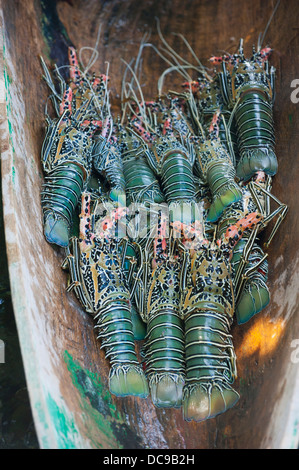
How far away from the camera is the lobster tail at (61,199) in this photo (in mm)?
2441

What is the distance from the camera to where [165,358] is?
7.20ft

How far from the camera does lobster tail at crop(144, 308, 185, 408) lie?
212 centimetres

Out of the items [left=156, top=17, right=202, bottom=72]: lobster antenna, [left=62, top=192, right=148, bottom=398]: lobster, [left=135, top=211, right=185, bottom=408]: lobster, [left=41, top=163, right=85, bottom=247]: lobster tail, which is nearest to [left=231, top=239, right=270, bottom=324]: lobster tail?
[left=135, top=211, right=185, bottom=408]: lobster

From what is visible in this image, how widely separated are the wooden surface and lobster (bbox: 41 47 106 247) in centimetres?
6

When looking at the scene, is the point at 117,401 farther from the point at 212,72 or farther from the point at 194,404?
the point at 212,72

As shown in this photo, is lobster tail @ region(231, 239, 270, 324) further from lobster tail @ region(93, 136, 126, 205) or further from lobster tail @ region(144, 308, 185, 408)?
lobster tail @ region(93, 136, 126, 205)

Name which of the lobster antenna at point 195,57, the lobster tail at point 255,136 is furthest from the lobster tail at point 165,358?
the lobster antenna at point 195,57

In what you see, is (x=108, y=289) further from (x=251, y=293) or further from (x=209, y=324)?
(x=251, y=293)

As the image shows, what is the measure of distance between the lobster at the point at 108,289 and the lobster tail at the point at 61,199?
78mm

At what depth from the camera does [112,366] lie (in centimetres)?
221

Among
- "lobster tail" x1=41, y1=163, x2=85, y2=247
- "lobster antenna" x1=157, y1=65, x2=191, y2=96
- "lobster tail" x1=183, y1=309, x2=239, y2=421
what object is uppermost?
"lobster antenna" x1=157, y1=65, x2=191, y2=96

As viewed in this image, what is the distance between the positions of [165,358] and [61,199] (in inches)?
35.3

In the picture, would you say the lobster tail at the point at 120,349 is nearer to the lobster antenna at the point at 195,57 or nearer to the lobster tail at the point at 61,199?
the lobster tail at the point at 61,199

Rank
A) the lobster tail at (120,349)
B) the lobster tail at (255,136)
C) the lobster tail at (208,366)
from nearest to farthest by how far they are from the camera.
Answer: the lobster tail at (208,366) → the lobster tail at (120,349) → the lobster tail at (255,136)
